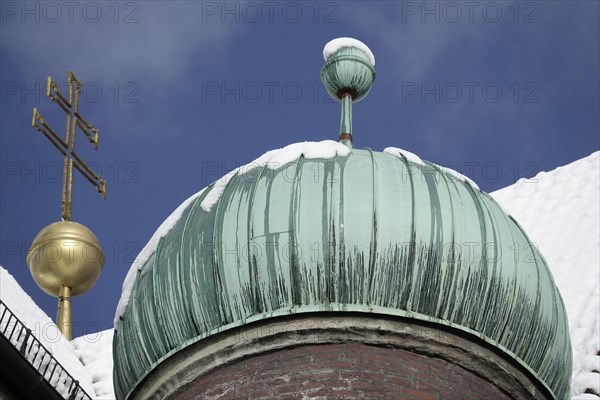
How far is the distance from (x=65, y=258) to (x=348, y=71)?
52.8ft

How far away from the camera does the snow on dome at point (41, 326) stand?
2995 centimetres

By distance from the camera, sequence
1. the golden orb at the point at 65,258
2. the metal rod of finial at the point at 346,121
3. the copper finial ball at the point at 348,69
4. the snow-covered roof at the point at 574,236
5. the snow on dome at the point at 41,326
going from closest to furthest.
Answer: the metal rod of finial at the point at 346,121, the copper finial ball at the point at 348,69, the snow-covered roof at the point at 574,236, the snow on dome at the point at 41,326, the golden orb at the point at 65,258

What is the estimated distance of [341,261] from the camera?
18484 millimetres

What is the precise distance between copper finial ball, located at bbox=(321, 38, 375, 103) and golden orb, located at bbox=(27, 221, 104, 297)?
602 inches

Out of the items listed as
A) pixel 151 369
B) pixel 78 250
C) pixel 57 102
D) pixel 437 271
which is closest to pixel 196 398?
pixel 151 369

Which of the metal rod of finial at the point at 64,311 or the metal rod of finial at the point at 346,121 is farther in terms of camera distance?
the metal rod of finial at the point at 64,311

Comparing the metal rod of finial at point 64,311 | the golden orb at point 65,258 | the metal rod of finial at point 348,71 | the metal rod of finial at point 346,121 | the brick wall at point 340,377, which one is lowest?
the brick wall at point 340,377

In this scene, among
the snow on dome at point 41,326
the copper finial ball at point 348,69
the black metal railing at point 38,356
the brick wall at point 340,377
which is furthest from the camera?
the snow on dome at point 41,326

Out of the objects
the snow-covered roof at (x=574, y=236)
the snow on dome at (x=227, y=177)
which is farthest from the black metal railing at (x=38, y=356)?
the snow on dome at (x=227, y=177)

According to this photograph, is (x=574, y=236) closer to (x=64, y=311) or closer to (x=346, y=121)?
(x=346, y=121)

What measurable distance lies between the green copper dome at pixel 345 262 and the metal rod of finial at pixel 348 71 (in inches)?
62.0

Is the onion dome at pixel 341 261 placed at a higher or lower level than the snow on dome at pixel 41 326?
lower

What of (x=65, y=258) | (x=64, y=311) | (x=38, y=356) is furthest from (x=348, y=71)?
(x=64, y=311)

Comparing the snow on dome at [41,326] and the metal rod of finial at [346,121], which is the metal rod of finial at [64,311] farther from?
the metal rod of finial at [346,121]
